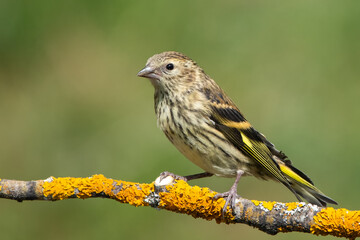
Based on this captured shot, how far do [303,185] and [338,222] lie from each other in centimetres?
157

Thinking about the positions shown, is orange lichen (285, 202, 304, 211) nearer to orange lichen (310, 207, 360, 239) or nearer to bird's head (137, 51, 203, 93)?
orange lichen (310, 207, 360, 239)

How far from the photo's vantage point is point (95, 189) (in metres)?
4.42

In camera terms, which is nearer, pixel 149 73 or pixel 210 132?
pixel 210 132

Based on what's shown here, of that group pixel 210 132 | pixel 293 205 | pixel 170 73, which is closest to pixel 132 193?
pixel 293 205

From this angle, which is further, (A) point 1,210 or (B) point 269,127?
(B) point 269,127

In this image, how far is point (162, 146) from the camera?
805 centimetres

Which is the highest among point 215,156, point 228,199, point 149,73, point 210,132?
point 149,73

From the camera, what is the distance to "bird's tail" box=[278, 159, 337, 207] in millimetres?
5484

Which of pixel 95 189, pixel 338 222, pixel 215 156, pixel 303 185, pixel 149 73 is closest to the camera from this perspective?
pixel 338 222

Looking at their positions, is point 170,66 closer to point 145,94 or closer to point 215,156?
point 215,156

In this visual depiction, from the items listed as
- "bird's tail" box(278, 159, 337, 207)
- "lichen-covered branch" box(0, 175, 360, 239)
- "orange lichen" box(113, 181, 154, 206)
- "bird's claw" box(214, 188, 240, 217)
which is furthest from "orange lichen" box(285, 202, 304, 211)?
"bird's tail" box(278, 159, 337, 207)

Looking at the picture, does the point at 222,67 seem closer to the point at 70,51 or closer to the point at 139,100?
the point at 139,100

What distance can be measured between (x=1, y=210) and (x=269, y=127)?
303 cm

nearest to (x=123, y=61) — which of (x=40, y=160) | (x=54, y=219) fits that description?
(x=40, y=160)
